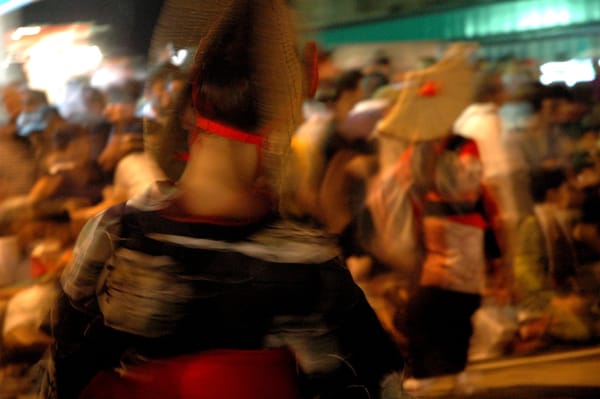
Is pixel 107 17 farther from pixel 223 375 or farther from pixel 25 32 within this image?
pixel 223 375

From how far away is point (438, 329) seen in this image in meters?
3.98

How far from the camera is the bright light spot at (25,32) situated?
14.3 ft

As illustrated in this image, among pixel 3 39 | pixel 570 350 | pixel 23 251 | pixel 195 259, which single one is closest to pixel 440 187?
pixel 570 350

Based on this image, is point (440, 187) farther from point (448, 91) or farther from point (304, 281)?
point (304, 281)

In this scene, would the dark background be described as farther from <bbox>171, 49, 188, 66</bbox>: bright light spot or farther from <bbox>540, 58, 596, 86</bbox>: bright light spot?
<bbox>540, 58, 596, 86</bbox>: bright light spot

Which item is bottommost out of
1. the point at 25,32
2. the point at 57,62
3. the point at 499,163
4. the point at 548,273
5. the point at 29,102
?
the point at 548,273

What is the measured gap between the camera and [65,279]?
4.87ft

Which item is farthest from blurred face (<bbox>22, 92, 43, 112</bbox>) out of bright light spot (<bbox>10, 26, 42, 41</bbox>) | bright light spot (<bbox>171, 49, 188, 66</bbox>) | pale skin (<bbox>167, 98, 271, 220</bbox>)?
pale skin (<bbox>167, 98, 271, 220</bbox>)

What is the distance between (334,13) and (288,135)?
257 centimetres

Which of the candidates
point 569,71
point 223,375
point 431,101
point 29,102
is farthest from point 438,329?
point 223,375

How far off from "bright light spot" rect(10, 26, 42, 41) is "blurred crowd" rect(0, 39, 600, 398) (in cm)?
27

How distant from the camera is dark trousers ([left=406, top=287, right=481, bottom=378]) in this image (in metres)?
3.96

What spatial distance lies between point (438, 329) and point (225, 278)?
9.17ft

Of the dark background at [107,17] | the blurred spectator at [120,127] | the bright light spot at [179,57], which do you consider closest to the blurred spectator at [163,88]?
the bright light spot at [179,57]
